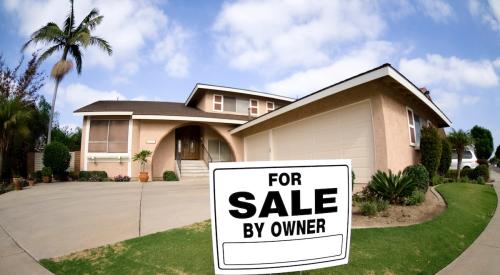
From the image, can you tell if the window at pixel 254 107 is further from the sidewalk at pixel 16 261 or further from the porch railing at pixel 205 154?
the sidewalk at pixel 16 261

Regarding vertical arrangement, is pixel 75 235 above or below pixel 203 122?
below

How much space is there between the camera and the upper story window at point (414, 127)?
10297mm

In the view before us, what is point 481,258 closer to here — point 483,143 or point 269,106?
point 269,106

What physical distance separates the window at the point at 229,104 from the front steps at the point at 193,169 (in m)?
4.55

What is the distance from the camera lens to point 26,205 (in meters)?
7.77

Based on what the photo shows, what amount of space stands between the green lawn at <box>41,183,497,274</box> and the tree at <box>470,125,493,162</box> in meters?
38.1

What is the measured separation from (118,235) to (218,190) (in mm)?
4102

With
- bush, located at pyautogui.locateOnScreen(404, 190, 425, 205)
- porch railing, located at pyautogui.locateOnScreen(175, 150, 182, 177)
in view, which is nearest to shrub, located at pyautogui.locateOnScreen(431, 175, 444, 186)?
bush, located at pyautogui.locateOnScreen(404, 190, 425, 205)

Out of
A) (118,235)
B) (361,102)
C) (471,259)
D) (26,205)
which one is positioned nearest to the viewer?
(471,259)

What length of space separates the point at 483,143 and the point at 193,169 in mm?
37942

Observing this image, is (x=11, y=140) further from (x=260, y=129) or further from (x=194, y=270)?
(x=194, y=270)

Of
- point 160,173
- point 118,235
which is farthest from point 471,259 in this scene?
point 160,173

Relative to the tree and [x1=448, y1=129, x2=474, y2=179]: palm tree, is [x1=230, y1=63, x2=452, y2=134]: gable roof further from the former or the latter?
the tree

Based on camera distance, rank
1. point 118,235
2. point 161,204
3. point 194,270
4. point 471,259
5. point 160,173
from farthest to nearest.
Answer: point 160,173 → point 161,204 → point 118,235 → point 471,259 → point 194,270
